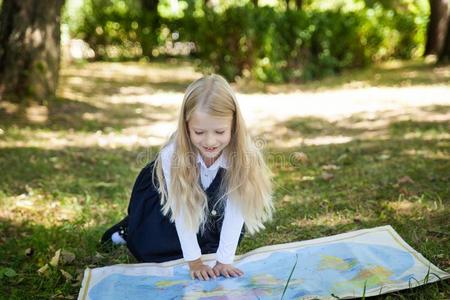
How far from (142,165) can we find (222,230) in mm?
2564

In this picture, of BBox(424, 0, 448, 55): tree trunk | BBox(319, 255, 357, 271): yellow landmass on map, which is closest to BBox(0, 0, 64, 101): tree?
BBox(319, 255, 357, 271): yellow landmass on map

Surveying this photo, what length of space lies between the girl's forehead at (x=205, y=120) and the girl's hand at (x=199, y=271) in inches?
30.3

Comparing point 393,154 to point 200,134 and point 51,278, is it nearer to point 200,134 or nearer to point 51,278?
point 200,134

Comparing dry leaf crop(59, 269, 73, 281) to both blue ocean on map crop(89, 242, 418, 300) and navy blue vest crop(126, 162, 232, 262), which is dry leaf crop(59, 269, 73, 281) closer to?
blue ocean on map crop(89, 242, 418, 300)

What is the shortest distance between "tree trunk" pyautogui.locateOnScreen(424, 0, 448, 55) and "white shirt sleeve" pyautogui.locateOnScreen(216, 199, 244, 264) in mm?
11524

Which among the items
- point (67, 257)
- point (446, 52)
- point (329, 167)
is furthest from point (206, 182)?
point (446, 52)

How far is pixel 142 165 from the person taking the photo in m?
5.35

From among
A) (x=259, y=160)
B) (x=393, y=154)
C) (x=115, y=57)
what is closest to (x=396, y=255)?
(x=259, y=160)

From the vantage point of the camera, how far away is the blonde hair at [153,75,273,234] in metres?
2.78

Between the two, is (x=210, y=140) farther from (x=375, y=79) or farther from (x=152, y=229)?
(x=375, y=79)

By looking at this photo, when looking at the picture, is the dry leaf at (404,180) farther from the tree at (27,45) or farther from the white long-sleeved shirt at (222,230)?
the tree at (27,45)

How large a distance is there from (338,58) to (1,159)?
8.98 metres

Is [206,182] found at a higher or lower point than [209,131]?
lower

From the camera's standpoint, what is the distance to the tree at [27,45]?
22.7ft
